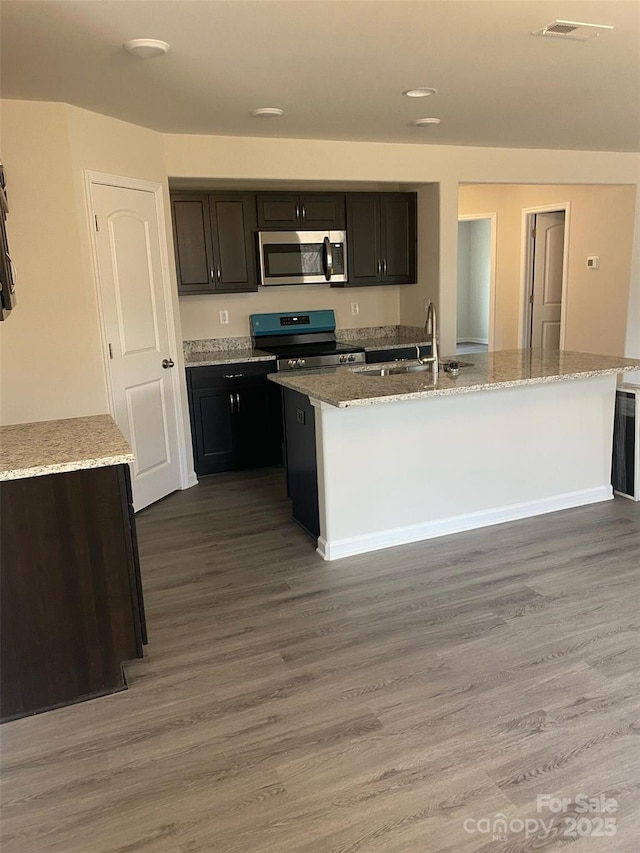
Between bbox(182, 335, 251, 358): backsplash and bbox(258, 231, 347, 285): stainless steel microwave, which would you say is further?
bbox(182, 335, 251, 358): backsplash

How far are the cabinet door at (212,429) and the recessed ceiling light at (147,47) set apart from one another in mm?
2436

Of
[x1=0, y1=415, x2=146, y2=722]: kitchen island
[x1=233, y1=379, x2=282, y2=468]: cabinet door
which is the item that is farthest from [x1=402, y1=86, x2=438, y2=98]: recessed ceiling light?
[x1=0, y1=415, x2=146, y2=722]: kitchen island

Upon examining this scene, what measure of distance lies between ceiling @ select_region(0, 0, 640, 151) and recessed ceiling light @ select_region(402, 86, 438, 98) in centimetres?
7

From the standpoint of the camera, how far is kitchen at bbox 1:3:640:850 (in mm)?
2473

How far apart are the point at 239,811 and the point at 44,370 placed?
8.69 ft

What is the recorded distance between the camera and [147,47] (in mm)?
2619

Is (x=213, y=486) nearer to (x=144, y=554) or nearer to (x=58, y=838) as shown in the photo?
(x=144, y=554)

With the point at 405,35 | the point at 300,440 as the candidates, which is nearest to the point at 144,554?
the point at 300,440

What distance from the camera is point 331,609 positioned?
2869 mm

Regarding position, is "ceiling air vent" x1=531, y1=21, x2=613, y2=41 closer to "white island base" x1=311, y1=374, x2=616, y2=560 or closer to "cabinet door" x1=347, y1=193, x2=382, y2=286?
"white island base" x1=311, y1=374, x2=616, y2=560

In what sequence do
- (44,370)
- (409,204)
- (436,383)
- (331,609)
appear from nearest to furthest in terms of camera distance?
1. (331,609)
2. (436,383)
3. (44,370)
4. (409,204)

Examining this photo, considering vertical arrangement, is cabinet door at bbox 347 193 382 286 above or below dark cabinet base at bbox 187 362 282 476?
above

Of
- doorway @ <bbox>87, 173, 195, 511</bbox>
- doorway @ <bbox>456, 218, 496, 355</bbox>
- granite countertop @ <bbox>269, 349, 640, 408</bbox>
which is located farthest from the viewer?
doorway @ <bbox>456, 218, 496, 355</bbox>

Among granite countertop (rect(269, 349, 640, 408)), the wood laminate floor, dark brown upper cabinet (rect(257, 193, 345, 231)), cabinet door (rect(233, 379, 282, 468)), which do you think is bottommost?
the wood laminate floor
